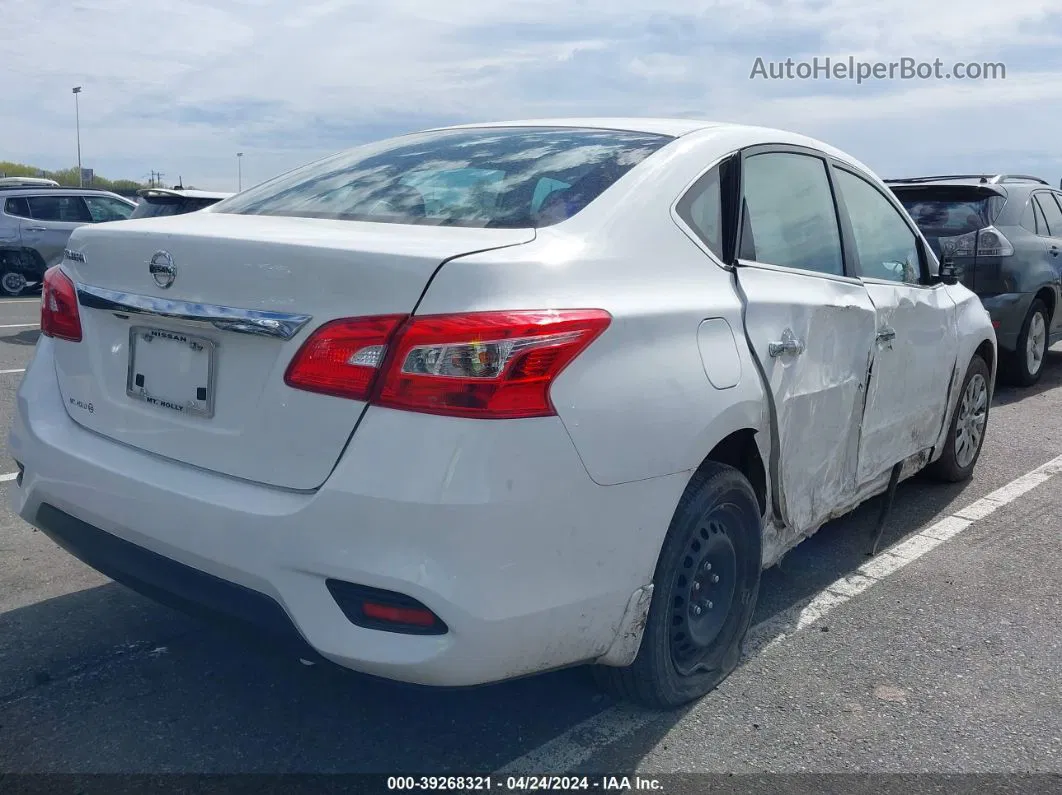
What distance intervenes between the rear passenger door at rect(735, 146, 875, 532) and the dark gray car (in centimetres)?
473

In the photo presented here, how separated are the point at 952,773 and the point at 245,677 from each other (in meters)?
1.99

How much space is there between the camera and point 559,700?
301 cm

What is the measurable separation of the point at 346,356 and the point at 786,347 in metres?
1.44

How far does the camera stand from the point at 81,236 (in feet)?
9.43

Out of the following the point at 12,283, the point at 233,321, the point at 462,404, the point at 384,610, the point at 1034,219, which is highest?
the point at 1034,219

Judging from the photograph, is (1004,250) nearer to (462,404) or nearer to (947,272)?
(947,272)

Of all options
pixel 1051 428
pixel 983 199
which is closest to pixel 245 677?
pixel 1051 428

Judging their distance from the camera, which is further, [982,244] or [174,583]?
[982,244]

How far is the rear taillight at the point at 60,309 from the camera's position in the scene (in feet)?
9.34

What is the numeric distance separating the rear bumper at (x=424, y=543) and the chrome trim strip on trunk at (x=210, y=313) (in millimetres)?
308

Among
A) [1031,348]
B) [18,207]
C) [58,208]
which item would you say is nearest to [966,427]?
[1031,348]

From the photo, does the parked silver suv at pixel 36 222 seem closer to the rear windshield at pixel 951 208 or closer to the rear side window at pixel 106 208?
the rear side window at pixel 106 208

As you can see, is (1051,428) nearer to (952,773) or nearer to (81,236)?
(952,773)

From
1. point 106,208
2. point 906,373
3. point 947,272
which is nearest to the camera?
point 906,373
